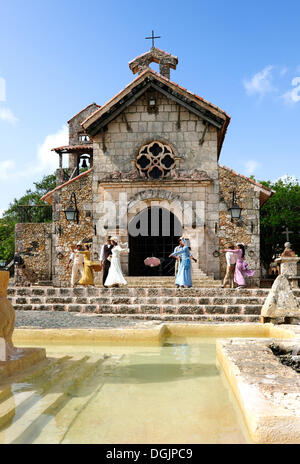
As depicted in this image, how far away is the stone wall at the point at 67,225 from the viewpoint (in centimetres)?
1507

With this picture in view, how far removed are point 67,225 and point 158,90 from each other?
601cm

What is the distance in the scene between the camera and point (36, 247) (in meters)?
18.0

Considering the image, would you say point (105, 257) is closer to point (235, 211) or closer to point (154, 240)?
point (154, 240)

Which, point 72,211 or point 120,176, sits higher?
point 120,176

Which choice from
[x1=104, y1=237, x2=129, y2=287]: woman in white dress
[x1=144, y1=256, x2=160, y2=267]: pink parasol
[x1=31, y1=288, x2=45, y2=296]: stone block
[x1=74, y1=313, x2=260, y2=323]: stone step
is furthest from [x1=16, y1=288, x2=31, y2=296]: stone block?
[x1=144, y1=256, x2=160, y2=267]: pink parasol

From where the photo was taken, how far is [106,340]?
20.6 feet

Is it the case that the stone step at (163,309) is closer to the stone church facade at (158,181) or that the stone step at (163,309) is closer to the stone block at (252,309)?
the stone block at (252,309)

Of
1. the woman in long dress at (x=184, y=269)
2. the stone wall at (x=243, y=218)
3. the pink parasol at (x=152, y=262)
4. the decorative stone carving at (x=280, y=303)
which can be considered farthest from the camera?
the pink parasol at (x=152, y=262)

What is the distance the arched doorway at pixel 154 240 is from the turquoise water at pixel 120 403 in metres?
10.3

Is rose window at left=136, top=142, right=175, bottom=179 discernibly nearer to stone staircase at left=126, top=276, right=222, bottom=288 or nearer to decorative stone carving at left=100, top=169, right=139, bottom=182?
decorative stone carving at left=100, top=169, right=139, bottom=182

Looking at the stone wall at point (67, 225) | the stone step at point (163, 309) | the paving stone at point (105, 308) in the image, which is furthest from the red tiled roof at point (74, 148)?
the paving stone at point (105, 308)

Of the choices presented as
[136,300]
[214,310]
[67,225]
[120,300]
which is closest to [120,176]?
[67,225]

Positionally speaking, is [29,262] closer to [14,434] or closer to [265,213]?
[14,434]

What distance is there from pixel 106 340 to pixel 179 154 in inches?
386
